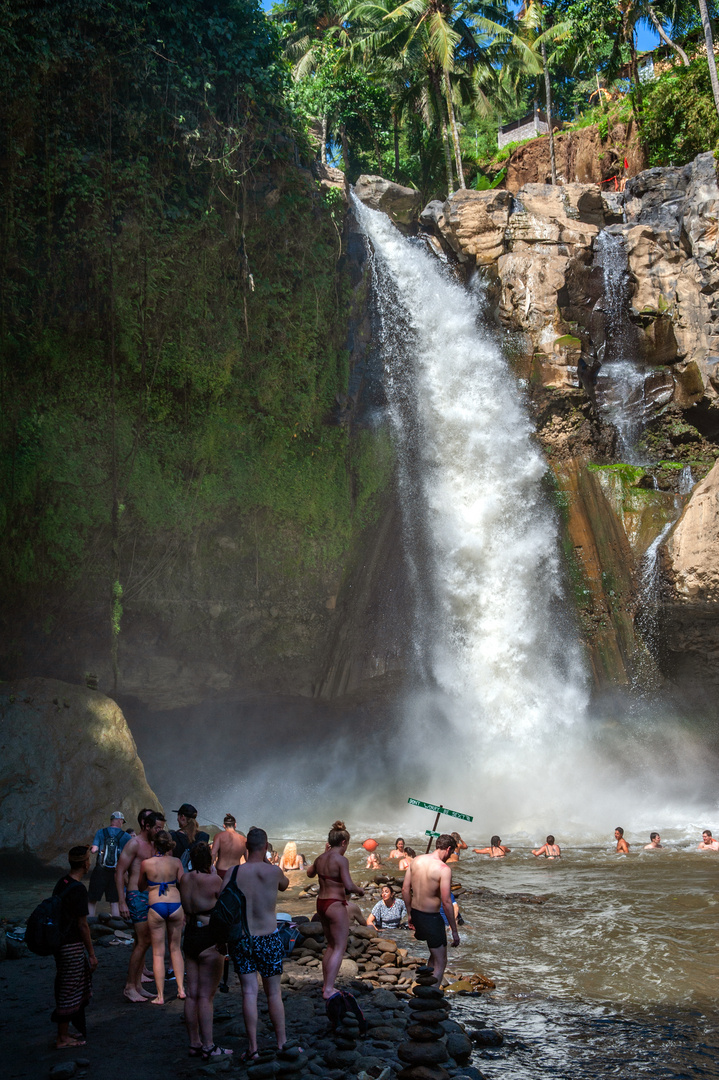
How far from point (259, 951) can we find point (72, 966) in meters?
1.25

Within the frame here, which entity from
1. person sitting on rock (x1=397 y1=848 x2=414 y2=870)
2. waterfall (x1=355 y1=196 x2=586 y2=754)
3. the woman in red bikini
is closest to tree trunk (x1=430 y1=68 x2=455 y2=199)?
waterfall (x1=355 y1=196 x2=586 y2=754)

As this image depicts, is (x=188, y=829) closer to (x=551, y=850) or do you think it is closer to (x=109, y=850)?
(x=109, y=850)

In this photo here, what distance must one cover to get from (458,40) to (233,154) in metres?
16.4

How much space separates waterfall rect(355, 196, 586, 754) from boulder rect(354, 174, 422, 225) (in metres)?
7.04

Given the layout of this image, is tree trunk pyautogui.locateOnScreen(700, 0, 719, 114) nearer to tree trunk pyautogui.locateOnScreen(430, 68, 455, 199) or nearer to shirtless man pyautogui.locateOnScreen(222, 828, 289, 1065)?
tree trunk pyautogui.locateOnScreen(430, 68, 455, 199)

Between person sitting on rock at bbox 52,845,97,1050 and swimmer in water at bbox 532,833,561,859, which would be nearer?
person sitting on rock at bbox 52,845,97,1050

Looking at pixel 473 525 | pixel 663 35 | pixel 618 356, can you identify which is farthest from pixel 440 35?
pixel 473 525

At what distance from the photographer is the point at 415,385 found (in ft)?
63.7

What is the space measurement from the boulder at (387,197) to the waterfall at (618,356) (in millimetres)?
8763

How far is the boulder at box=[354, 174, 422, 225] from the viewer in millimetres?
26516

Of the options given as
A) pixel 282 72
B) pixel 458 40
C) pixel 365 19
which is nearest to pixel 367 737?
pixel 282 72

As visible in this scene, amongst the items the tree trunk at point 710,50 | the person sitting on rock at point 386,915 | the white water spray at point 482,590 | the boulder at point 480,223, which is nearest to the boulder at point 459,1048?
the person sitting on rock at point 386,915

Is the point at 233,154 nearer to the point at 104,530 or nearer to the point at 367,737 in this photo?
the point at 104,530

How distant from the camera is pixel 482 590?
60.3ft
